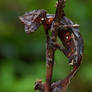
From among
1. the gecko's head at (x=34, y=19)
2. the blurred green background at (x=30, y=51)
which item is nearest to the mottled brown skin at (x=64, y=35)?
the gecko's head at (x=34, y=19)

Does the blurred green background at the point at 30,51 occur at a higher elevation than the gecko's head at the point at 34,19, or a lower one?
lower

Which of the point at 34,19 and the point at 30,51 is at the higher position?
the point at 34,19

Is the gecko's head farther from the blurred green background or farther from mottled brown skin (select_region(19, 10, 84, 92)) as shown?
the blurred green background

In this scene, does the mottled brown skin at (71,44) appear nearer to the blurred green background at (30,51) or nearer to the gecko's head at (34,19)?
the gecko's head at (34,19)

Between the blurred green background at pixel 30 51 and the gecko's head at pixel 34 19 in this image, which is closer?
the gecko's head at pixel 34 19

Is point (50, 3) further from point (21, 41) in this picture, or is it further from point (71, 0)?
point (21, 41)

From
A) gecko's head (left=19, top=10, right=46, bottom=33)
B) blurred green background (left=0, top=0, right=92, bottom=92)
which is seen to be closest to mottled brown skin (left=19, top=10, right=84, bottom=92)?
gecko's head (left=19, top=10, right=46, bottom=33)

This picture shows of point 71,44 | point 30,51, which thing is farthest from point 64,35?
point 30,51

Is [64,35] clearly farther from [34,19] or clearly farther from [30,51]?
[30,51]

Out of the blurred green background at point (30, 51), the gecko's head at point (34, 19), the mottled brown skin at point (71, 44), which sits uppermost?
the gecko's head at point (34, 19)
